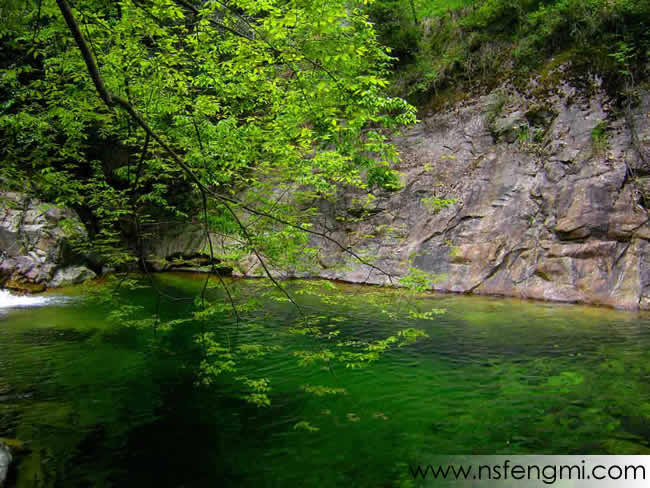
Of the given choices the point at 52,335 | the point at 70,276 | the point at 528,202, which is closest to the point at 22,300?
the point at 70,276

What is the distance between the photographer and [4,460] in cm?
422

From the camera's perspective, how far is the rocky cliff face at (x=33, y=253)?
1595 centimetres

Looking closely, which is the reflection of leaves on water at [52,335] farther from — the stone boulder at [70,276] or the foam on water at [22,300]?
the stone boulder at [70,276]

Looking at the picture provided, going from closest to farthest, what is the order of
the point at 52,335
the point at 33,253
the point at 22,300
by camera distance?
the point at 52,335, the point at 22,300, the point at 33,253

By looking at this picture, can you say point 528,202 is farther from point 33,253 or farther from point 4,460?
point 33,253

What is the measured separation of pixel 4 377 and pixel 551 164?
1618 centimetres

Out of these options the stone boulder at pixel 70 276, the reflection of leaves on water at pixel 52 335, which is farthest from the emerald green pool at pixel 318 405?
the stone boulder at pixel 70 276

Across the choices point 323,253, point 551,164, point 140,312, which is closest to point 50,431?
point 140,312

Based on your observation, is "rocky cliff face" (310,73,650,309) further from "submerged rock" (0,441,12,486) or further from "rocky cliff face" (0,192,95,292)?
"rocky cliff face" (0,192,95,292)

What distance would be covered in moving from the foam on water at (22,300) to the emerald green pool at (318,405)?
14.2 ft

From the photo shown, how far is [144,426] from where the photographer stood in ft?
17.8

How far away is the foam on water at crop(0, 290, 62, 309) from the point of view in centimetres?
1353

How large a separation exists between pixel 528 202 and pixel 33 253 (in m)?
19.4

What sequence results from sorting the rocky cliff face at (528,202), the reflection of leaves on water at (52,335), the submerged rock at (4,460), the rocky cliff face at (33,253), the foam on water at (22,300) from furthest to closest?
the rocky cliff face at (33,253) < the foam on water at (22,300) < the rocky cliff face at (528,202) < the reflection of leaves on water at (52,335) < the submerged rock at (4,460)
